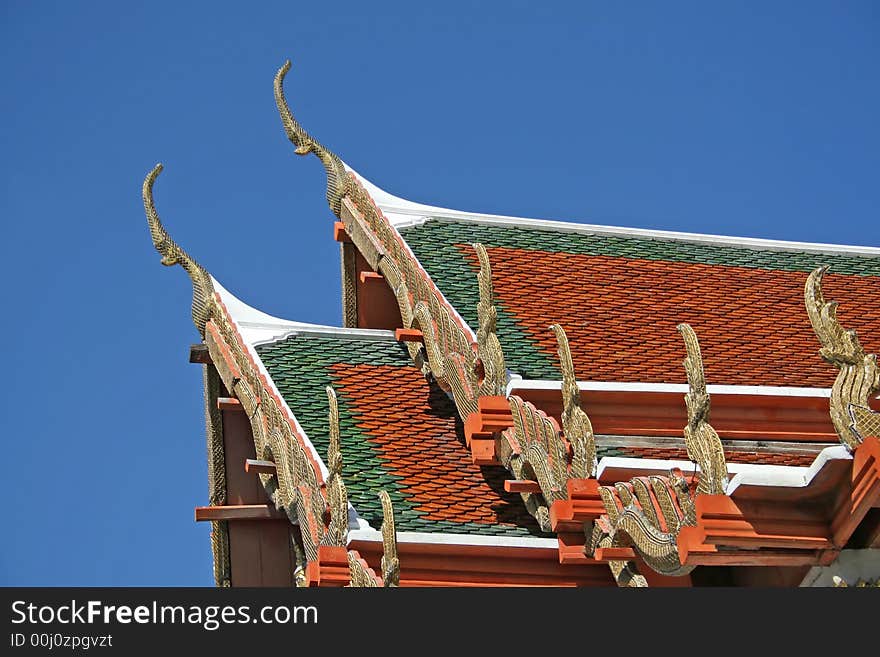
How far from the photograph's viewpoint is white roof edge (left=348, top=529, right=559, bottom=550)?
42.6 ft

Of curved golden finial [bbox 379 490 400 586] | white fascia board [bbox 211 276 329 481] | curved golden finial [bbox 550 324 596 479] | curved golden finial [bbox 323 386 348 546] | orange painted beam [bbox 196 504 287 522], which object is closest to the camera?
curved golden finial [bbox 379 490 400 586]

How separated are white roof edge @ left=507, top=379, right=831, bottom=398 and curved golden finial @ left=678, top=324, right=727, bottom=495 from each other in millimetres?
2929

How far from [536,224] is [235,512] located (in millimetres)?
3591

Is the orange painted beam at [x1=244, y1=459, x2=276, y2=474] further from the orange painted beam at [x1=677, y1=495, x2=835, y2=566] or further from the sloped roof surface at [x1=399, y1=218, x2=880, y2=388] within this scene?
the orange painted beam at [x1=677, y1=495, x2=835, y2=566]

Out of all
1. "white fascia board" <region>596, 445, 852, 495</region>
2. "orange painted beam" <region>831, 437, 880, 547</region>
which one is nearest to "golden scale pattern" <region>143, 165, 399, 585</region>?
"white fascia board" <region>596, 445, 852, 495</region>

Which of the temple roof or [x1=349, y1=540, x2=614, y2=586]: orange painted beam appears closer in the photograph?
[x1=349, y1=540, x2=614, y2=586]: orange painted beam

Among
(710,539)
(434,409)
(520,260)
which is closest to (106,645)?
(710,539)

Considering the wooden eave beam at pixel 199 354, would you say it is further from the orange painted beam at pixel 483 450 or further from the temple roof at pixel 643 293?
the orange painted beam at pixel 483 450

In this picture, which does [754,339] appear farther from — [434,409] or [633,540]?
[633,540]

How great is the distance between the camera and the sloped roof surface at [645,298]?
14.6 m

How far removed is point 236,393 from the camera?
16125mm

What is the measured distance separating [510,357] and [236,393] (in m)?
2.78

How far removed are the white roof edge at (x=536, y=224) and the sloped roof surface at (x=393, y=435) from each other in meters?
1.17

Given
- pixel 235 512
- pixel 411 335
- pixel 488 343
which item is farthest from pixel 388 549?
pixel 235 512
